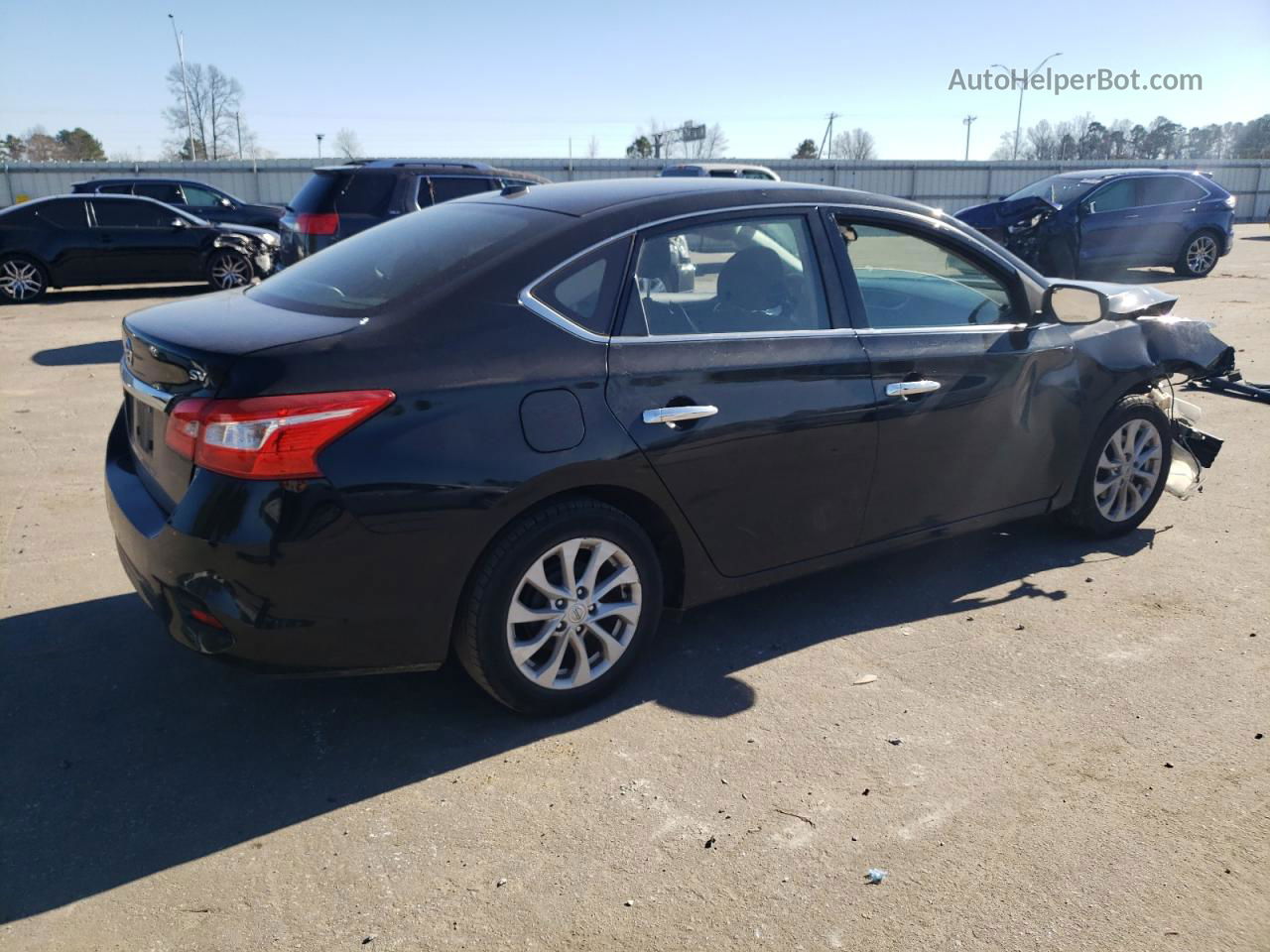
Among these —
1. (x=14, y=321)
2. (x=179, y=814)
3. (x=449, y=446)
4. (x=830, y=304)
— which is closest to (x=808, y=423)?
(x=830, y=304)

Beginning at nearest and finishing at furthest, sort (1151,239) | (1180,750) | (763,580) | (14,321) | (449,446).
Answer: (449,446), (1180,750), (763,580), (14,321), (1151,239)

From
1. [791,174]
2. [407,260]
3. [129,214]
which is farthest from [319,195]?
[791,174]

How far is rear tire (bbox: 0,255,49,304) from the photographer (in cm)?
1454

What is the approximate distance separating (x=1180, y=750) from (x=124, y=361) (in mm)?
3826

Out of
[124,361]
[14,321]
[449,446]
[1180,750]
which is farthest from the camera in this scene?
[14,321]

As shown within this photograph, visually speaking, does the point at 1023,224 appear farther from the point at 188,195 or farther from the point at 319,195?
the point at 188,195

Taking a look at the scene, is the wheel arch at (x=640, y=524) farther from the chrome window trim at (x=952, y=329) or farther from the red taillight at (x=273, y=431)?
the chrome window trim at (x=952, y=329)

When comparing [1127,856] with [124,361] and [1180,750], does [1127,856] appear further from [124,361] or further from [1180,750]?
[124,361]

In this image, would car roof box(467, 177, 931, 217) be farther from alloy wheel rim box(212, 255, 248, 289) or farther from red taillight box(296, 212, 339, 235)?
alloy wheel rim box(212, 255, 248, 289)

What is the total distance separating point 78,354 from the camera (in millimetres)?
10414

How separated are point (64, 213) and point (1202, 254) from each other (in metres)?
17.6

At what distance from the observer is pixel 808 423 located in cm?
389

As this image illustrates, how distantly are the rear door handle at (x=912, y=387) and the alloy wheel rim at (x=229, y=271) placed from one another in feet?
43.2

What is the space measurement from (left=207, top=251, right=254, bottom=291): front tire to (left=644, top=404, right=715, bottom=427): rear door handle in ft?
43.3
